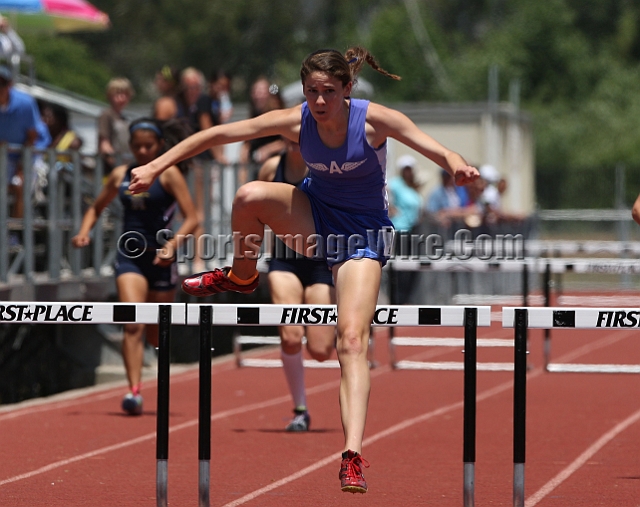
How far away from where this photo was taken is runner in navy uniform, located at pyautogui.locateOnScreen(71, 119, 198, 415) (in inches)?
381

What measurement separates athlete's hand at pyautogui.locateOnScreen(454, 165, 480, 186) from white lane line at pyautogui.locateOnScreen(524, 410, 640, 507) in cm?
186

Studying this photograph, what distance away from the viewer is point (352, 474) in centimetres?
556

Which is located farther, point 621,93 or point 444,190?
point 621,93

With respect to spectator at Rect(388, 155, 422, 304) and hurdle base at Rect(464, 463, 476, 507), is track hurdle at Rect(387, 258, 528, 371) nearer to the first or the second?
spectator at Rect(388, 155, 422, 304)

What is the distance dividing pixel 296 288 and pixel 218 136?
2.95 meters

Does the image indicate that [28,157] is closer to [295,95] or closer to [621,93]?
[295,95]

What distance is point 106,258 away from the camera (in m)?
13.1

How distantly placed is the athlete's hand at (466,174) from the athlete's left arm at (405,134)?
94 millimetres

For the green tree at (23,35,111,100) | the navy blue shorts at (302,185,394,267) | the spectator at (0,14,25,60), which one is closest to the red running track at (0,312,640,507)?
the navy blue shorts at (302,185,394,267)

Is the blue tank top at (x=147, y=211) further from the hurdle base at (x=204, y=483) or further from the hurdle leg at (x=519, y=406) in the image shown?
the hurdle leg at (x=519, y=406)

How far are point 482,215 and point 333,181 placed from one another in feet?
44.4

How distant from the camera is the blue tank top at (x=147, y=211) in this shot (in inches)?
388

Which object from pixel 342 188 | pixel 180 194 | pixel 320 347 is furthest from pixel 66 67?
pixel 342 188

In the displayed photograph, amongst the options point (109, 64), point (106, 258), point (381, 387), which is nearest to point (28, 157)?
point (106, 258)
